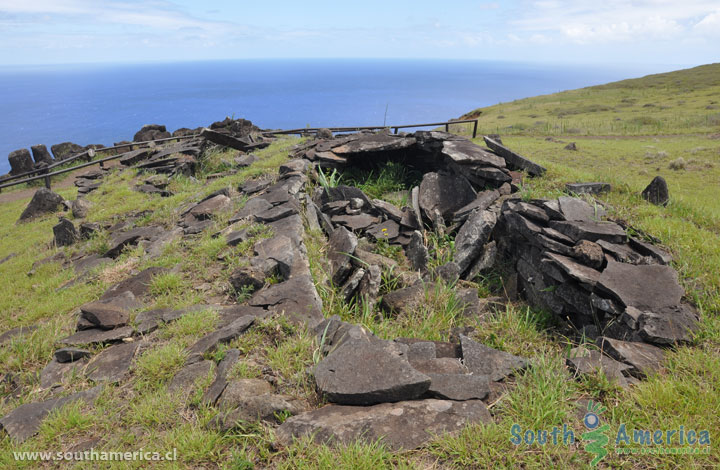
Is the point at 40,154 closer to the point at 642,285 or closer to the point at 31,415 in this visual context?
the point at 31,415

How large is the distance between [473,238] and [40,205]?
14.2 meters

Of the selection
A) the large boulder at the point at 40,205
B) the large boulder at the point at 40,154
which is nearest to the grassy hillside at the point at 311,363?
the large boulder at the point at 40,205

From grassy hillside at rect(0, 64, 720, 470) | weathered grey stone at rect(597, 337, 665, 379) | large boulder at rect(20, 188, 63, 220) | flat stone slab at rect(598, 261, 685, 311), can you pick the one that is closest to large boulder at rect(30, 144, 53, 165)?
large boulder at rect(20, 188, 63, 220)

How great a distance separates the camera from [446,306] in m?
5.21

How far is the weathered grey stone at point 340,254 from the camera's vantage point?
6090 mm

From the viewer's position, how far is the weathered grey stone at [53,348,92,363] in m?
4.39

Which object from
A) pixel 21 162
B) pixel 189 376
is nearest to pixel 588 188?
pixel 189 376

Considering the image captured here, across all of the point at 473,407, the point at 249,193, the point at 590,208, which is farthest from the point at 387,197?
the point at 473,407

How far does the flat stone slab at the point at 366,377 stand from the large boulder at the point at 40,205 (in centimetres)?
1414

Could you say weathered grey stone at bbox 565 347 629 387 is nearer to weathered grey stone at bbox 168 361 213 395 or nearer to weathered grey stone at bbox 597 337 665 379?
weathered grey stone at bbox 597 337 665 379

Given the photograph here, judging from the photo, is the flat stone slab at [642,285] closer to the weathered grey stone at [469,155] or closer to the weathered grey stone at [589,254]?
the weathered grey stone at [589,254]

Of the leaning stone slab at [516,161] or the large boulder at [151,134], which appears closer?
the leaning stone slab at [516,161]

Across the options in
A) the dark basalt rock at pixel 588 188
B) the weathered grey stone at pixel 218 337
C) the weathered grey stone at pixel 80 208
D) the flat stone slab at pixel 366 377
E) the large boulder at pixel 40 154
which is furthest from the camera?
the large boulder at pixel 40 154

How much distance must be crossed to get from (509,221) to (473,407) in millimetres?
4465
